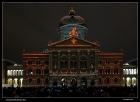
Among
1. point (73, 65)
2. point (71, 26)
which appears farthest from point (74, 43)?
point (71, 26)

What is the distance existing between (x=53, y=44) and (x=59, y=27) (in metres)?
17.0

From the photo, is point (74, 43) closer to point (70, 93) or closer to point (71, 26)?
point (71, 26)

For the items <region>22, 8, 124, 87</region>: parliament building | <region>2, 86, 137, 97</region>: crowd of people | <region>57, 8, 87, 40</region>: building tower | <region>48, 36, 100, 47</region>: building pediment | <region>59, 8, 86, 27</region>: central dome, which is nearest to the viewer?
<region>2, 86, 137, 97</region>: crowd of people

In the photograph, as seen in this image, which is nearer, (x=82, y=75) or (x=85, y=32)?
(x=82, y=75)

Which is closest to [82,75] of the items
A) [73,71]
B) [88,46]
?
[73,71]

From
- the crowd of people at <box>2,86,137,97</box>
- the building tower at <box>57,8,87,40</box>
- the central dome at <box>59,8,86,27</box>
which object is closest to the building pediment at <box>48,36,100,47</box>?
the building tower at <box>57,8,87,40</box>

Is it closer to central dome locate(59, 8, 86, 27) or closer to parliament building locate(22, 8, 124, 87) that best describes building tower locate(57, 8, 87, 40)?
central dome locate(59, 8, 86, 27)

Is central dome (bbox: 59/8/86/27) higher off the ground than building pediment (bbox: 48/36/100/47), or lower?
higher

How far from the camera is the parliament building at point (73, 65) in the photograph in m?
81.1

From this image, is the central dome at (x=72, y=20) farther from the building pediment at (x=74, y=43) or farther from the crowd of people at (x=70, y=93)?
the crowd of people at (x=70, y=93)

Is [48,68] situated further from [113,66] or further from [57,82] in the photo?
[113,66]

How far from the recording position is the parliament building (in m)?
81.1

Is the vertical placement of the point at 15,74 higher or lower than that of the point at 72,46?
lower

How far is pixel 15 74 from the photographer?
90.3 m
